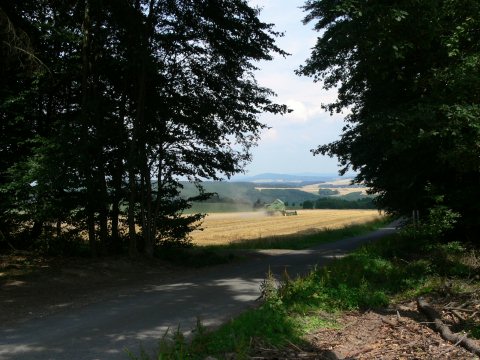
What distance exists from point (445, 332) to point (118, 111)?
13.2m

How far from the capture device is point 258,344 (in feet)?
21.1

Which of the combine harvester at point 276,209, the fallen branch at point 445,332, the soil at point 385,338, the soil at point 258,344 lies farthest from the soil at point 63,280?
the combine harvester at point 276,209

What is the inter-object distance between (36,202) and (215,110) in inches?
283

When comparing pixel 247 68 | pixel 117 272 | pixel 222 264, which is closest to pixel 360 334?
pixel 117 272

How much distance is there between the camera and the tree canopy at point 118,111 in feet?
47.0

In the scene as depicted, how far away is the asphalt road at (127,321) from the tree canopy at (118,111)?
4.82m

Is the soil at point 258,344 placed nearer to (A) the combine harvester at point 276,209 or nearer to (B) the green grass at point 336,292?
(B) the green grass at point 336,292

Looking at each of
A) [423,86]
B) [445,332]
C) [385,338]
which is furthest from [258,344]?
→ [423,86]

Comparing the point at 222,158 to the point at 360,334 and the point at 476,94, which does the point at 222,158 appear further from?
the point at 360,334

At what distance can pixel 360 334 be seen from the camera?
7641 millimetres

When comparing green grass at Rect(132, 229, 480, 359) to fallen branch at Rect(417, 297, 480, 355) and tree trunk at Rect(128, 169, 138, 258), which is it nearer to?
fallen branch at Rect(417, 297, 480, 355)

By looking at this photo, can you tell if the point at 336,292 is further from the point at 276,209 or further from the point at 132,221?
the point at 276,209

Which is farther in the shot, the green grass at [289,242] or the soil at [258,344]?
the green grass at [289,242]

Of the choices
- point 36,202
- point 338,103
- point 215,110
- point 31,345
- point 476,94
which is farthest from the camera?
point 338,103
